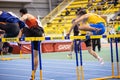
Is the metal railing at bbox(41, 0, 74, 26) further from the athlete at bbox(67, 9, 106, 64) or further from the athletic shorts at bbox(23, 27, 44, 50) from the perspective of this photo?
the athletic shorts at bbox(23, 27, 44, 50)

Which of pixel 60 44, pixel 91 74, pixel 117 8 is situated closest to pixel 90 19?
pixel 91 74

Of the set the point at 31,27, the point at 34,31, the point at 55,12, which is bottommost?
the point at 34,31

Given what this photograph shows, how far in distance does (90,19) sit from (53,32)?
2071 centimetres

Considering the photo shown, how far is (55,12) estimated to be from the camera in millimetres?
34906

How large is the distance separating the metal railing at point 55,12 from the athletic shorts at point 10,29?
2590 cm

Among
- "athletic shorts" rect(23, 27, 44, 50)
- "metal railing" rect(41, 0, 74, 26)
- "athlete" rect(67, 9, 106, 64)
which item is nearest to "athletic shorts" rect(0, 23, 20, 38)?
"athletic shorts" rect(23, 27, 44, 50)

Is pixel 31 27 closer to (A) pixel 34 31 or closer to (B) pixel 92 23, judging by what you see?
(A) pixel 34 31

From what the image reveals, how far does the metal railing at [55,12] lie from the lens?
110ft

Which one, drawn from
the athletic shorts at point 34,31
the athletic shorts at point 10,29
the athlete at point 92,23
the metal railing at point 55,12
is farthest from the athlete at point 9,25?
the metal railing at point 55,12

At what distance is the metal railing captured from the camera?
33478mm

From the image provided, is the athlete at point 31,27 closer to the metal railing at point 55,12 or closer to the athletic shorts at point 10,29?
the athletic shorts at point 10,29

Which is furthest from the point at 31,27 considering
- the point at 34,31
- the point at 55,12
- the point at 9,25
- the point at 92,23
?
the point at 55,12

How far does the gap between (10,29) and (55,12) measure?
2829 centimetres

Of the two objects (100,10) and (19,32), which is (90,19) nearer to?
(19,32)
